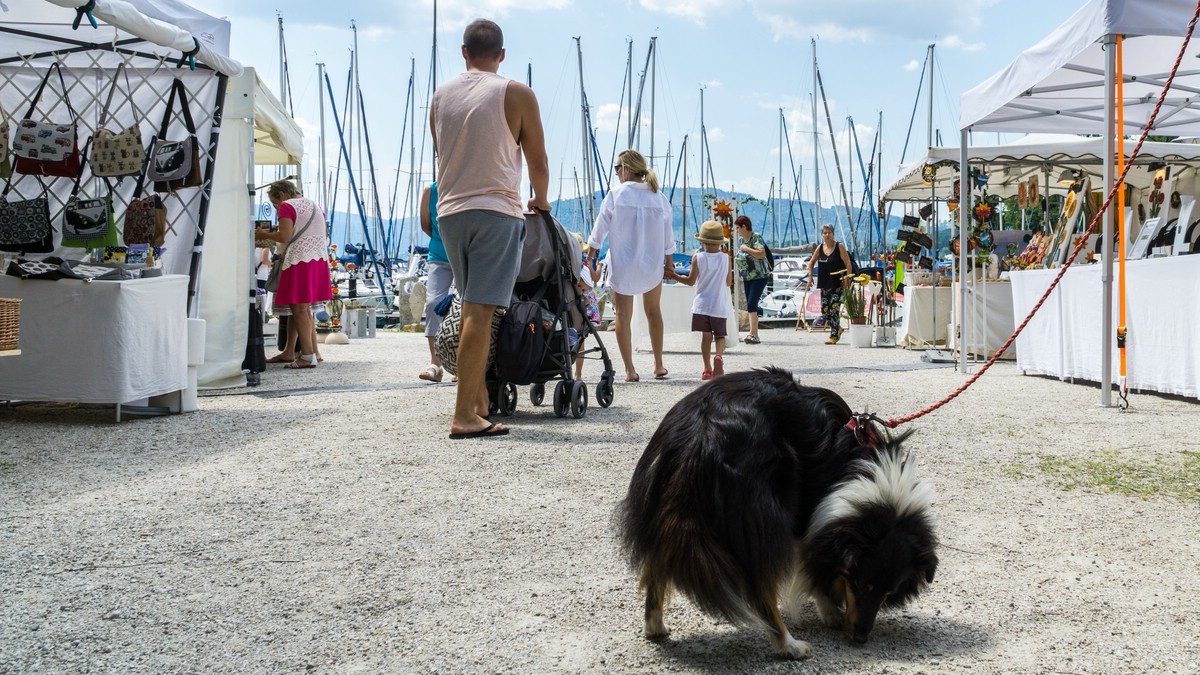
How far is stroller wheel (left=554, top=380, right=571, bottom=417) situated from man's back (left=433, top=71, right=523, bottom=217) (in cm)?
134

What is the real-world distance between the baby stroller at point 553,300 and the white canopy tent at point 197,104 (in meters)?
2.63

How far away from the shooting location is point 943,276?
13.8m

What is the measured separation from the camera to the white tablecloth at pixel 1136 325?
674 cm

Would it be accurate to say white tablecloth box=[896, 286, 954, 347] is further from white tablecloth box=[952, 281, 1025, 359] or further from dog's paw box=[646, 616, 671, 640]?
dog's paw box=[646, 616, 671, 640]

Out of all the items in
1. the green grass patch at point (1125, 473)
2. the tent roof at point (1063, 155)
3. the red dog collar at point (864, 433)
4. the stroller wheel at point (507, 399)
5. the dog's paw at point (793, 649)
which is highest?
the tent roof at point (1063, 155)

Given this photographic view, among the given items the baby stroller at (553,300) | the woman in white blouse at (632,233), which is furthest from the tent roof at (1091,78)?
the baby stroller at (553,300)

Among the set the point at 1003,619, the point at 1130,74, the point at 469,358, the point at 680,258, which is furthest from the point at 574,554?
the point at 680,258

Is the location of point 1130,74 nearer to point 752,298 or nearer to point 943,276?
point 943,276

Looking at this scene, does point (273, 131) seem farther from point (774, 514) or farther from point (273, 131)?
point (774, 514)

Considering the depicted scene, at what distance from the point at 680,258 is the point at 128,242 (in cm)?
2069

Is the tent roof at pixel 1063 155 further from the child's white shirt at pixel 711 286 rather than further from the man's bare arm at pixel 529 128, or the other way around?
the man's bare arm at pixel 529 128

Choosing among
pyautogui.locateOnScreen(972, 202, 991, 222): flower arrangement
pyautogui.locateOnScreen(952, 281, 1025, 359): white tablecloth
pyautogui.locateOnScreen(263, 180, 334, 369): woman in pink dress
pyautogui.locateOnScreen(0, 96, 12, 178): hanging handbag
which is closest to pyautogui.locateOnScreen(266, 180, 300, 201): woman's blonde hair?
pyautogui.locateOnScreen(263, 180, 334, 369): woman in pink dress

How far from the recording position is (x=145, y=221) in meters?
7.33

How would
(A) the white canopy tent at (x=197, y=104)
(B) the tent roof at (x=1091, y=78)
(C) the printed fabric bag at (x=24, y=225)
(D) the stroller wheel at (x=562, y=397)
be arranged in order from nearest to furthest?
(D) the stroller wheel at (x=562, y=397) < (B) the tent roof at (x=1091, y=78) < (C) the printed fabric bag at (x=24, y=225) < (A) the white canopy tent at (x=197, y=104)
